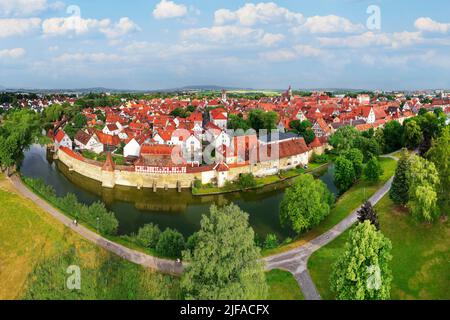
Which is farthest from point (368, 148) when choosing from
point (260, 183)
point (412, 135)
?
point (260, 183)

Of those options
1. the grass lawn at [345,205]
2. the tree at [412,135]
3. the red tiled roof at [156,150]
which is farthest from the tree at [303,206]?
the tree at [412,135]

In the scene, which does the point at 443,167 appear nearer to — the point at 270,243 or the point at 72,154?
the point at 270,243

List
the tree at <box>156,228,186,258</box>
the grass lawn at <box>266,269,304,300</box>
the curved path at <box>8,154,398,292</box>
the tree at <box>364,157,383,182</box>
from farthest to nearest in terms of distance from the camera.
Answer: the tree at <box>364,157,383,182</box>, the tree at <box>156,228,186,258</box>, the curved path at <box>8,154,398,292</box>, the grass lawn at <box>266,269,304,300</box>

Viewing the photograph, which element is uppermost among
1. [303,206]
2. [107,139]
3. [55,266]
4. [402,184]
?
[107,139]

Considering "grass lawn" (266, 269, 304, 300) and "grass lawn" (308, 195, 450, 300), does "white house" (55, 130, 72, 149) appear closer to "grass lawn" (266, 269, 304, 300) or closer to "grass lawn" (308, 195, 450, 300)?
"grass lawn" (266, 269, 304, 300)

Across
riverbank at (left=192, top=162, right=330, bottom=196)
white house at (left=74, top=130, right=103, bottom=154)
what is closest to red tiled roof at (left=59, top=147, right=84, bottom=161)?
white house at (left=74, top=130, right=103, bottom=154)
